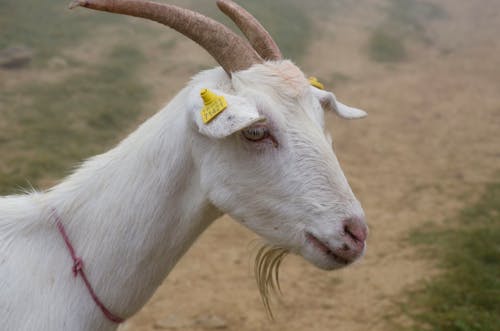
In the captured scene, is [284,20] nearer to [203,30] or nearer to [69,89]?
[69,89]

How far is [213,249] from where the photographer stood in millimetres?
6160

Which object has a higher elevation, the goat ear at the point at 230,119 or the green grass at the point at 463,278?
the goat ear at the point at 230,119

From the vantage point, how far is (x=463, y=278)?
5441 mm

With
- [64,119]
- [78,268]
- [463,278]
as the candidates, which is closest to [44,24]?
[64,119]

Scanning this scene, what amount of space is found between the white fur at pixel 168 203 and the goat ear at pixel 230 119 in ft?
0.05

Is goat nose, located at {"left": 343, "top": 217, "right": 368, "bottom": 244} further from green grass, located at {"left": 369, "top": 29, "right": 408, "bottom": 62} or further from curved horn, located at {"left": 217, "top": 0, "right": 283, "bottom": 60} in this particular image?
green grass, located at {"left": 369, "top": 29, "right": 408, "bottom": 62}

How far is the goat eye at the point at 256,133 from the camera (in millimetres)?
2178

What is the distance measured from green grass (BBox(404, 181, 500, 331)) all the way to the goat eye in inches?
130

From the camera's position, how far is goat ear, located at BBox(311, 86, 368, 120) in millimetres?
2578

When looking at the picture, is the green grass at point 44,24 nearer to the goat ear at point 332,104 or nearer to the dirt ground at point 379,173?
the dirt ground at point 379,173

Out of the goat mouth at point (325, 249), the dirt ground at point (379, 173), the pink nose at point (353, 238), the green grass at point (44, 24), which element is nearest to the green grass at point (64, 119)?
the dirt ground at point (379, 173)

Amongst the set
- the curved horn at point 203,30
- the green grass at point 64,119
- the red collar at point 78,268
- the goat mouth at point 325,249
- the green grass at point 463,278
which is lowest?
the green grass at point 64,119

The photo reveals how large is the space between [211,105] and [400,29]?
47.6 ft

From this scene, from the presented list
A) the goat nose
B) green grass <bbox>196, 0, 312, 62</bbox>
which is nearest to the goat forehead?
the goat nose
